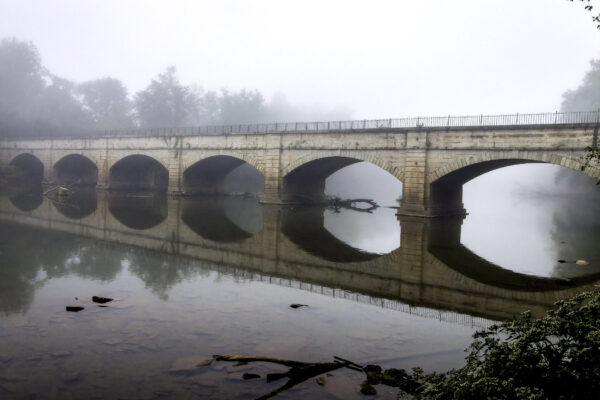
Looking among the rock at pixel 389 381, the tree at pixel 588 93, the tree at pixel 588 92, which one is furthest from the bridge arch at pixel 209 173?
the tree at pixel 588 92

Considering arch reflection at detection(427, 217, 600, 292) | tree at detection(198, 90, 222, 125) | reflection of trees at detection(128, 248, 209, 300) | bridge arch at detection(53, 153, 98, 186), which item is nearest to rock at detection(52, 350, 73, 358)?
reflection of trees at detection(128, 248, 209, 300)

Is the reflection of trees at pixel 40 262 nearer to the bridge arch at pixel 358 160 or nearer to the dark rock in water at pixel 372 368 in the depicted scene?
the dark rock in water at pixel 372 368

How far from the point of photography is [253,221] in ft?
74.7

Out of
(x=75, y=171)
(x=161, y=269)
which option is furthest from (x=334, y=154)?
(x=75, y=171)

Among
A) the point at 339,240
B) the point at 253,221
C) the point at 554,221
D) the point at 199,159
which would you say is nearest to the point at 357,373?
the point at 339,240

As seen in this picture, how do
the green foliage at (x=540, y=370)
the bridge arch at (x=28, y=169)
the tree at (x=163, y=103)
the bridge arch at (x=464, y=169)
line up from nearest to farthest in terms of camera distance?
the green foliage at (x=540, y=370), the bridge arch at (x=464, y=169), the bridge arch at (x=28, y=169), the tree at (x=163, y=103)

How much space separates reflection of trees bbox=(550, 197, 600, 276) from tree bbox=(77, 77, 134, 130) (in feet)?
193

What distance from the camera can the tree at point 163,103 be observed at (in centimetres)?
6981

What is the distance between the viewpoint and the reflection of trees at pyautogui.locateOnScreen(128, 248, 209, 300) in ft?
34.1

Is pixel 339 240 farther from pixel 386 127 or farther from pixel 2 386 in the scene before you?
pixel 2 386

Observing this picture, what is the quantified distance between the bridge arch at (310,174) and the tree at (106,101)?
44.3 m

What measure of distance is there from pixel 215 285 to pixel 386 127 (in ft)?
61.0

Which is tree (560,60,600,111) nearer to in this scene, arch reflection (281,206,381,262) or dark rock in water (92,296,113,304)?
arch reflection (281,206,381,262)

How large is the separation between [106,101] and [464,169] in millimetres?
62154
